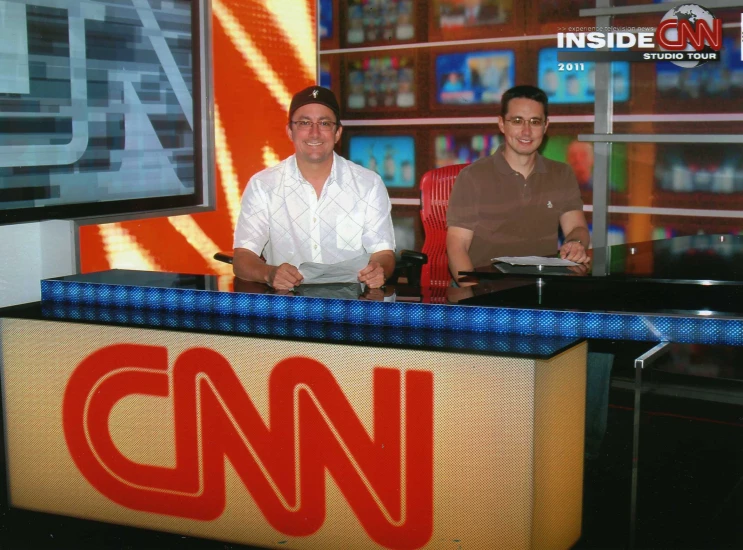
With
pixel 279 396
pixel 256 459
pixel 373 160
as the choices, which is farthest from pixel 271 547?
pixel 373 160

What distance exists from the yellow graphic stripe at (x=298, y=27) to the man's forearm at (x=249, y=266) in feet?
7.35

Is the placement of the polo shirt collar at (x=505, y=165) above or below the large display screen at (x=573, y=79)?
below

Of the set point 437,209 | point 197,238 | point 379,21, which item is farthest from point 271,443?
point 379,21

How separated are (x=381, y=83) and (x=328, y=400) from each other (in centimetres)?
362

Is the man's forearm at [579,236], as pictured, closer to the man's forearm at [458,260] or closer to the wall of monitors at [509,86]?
the man's forearm at [458,260]

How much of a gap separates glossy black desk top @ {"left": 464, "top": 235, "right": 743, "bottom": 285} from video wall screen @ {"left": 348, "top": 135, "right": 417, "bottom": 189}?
2420mm

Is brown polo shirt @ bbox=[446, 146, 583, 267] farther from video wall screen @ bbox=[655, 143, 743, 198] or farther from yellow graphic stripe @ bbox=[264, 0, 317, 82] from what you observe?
yellow graphic stripe @ bbox=[264, 0, 317, 82]

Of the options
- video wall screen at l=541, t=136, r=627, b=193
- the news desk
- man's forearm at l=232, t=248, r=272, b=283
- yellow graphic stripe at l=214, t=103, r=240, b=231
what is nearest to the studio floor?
the news desk

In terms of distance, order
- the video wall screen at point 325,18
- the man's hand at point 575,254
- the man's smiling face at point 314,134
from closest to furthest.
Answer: the man's hand at point 575,254, the man's smiling face at point 314,134, the video wall screen at point 325,18

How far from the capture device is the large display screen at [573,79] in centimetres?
461

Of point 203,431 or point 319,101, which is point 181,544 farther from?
point 319,101

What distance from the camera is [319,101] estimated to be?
3004mm

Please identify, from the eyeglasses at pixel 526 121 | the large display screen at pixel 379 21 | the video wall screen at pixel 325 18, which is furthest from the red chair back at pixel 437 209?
the video wall screen at pixel 325 18

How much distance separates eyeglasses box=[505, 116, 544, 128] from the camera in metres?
3.28
